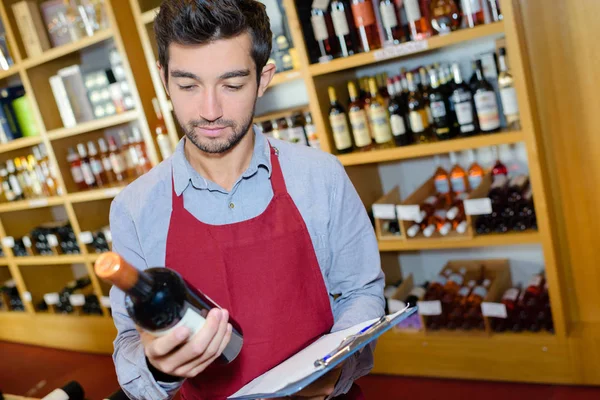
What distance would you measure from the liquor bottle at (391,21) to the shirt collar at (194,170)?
4.80ft

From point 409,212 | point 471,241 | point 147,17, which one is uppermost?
point 147,17

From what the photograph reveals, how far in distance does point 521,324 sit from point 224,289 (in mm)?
1950

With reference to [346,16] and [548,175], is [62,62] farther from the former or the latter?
[548,175]

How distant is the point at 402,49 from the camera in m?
2.54

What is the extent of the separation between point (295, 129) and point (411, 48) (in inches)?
32.6

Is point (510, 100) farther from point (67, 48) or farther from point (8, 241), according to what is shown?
point (8, 241)

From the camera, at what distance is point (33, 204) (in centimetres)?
411

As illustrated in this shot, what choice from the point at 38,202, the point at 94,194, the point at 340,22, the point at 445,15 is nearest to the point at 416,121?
the point at 445,15

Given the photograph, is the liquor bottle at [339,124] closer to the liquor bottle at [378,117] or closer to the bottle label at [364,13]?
the liquor bottle at [378,117]

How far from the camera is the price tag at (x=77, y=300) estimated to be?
4242 millimetres

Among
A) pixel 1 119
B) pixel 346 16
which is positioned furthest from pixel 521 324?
pixel 1 119

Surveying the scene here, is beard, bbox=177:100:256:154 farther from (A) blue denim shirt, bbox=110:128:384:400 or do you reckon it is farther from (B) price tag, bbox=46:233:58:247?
(B) price tag, bbox=46:233:58:247

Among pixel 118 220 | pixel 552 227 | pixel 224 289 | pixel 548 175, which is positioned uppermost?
pixel 118 220

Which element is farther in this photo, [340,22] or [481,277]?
[481,277]
